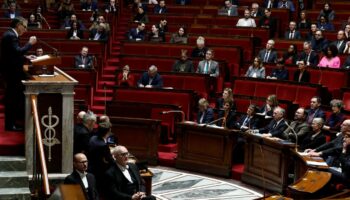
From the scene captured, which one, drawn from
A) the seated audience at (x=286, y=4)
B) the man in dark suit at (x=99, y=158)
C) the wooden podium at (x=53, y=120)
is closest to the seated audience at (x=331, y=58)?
the seated audience at (x=286, y=4)

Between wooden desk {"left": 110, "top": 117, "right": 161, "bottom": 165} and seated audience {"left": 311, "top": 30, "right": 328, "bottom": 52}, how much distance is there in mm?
2940

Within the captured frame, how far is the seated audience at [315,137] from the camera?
22.3 ft

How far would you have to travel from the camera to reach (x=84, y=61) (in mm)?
9875

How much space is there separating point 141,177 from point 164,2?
729 centimetres

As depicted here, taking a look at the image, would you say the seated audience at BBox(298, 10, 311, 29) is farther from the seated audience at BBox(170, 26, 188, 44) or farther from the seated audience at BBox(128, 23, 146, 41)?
the seated audience at BBox(128, 23, 146, 41)

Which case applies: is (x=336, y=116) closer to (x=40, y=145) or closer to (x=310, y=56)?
(x=310, y=56)

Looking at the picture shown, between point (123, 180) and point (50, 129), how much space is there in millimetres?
753

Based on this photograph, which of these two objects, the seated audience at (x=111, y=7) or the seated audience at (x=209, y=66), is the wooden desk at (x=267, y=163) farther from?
the seated audience at (x=111, y=7)

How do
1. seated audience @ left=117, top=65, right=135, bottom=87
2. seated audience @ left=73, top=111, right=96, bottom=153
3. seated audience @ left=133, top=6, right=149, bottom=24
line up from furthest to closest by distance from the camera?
seated audience @ left=133, top=6, right=149, bottom=24 → seated audience @ left=117, top=65, right=135, bottom=87 → seated audience @ left=73, top=111, right=96, bottom=153

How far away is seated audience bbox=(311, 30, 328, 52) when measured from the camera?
9.80 meters

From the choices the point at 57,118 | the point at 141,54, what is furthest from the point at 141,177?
the point at 141,54

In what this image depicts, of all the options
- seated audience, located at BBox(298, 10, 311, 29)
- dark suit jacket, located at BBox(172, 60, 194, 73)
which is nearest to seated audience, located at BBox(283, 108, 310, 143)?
dark suit jacket, located at BBox(172, 60, 194, 73)

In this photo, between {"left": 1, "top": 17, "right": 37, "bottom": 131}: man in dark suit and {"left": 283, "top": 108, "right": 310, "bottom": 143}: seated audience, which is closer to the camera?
{"left": 1, "top": 17, "right": 37, "bottom": 131}: man in dark suit

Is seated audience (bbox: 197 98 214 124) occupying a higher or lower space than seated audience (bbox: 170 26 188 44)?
lower
